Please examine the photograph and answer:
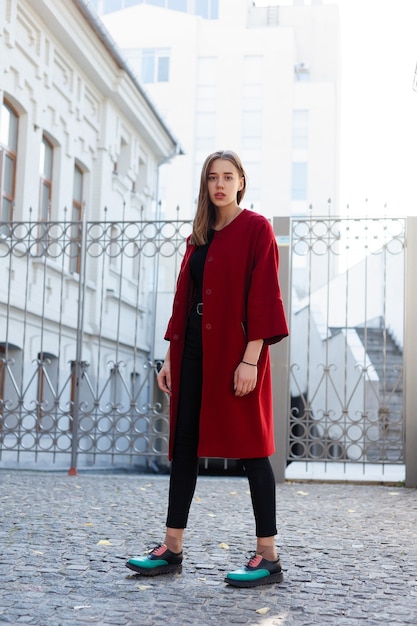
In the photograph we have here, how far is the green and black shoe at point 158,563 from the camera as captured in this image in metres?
3.82

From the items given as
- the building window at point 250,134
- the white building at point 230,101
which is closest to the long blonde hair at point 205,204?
the white building at point 230,101

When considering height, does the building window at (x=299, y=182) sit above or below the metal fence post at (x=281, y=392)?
above

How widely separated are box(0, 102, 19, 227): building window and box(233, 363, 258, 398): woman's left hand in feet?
28.3

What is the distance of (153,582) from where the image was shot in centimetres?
377

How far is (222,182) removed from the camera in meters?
3.89

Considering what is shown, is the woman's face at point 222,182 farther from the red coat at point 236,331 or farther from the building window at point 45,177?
the building window at point 45,177

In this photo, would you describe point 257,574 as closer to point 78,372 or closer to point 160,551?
point 160,551

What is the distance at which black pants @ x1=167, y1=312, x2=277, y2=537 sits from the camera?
12.5 feet

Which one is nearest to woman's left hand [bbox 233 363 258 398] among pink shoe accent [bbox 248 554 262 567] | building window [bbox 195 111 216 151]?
pink shoe accent [bbox 248 554 262 567]

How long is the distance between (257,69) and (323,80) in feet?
23.6

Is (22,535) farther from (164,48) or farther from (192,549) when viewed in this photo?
(164,48)

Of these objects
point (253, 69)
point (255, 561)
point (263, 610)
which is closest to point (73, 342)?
point (255, 561)

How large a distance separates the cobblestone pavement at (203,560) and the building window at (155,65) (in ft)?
132

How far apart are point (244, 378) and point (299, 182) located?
140 ft
